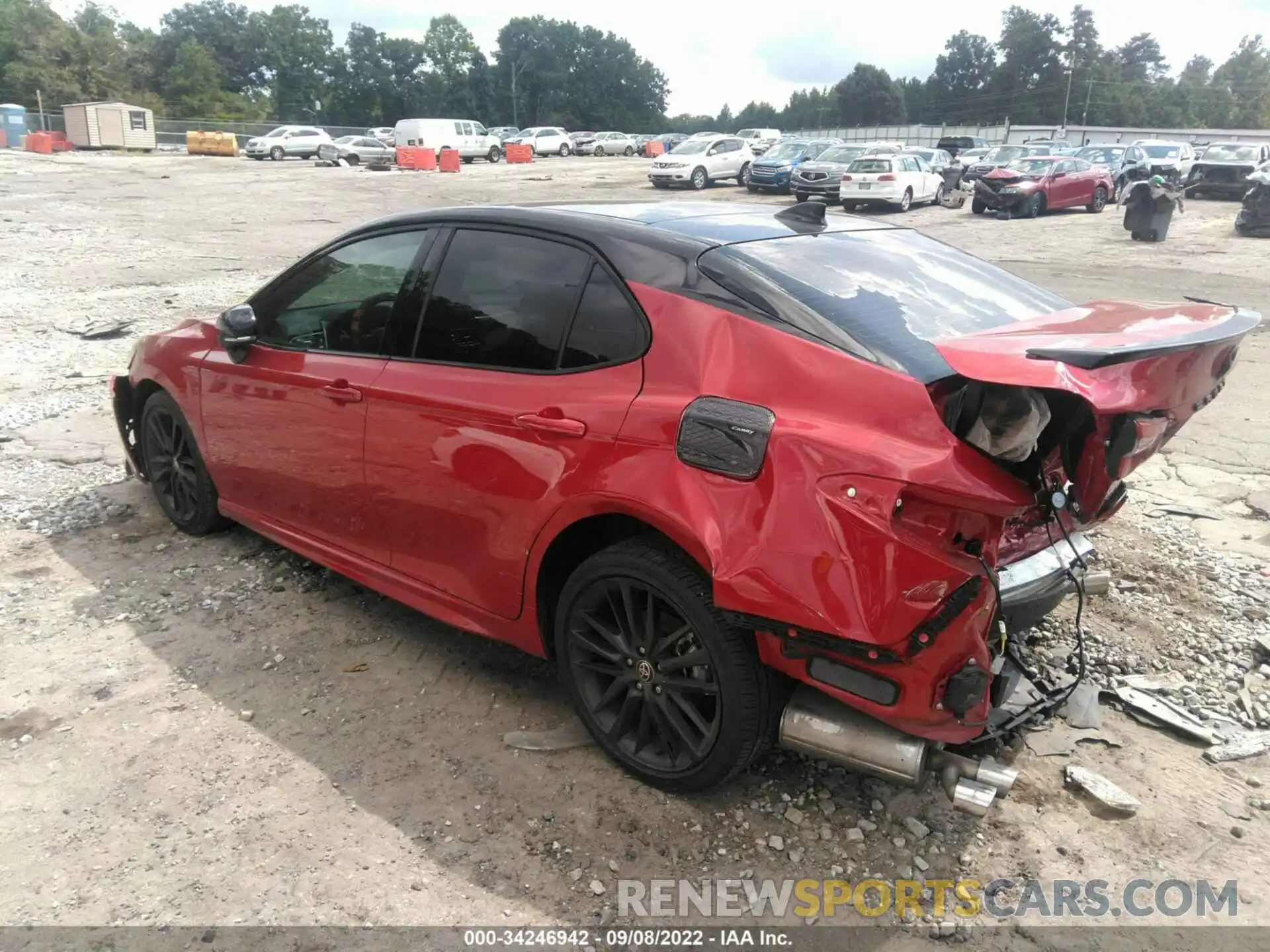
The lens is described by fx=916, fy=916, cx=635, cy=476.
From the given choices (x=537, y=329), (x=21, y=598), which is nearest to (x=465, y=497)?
(x=537, y=329)

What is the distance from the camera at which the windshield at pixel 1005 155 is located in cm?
2844

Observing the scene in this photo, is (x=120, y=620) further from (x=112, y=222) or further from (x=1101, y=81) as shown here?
(x=1101, y=81)

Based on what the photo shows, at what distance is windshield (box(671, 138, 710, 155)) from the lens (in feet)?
99.5

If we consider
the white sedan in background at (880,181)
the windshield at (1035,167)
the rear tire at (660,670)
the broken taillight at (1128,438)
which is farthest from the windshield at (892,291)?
the windshield at (1035,167)

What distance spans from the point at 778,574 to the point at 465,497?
126cm

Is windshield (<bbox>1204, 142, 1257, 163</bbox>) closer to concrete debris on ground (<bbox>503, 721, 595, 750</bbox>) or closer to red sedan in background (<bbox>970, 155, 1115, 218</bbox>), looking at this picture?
red sedan in background (<bbox>970, 155, 1115, 218</bbox>)

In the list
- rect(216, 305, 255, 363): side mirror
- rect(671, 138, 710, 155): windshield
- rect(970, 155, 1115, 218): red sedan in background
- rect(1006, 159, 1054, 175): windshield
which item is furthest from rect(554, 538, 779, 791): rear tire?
rect(671, 138, 710, 155): windshield

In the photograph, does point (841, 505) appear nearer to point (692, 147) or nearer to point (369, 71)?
point (692, 147)

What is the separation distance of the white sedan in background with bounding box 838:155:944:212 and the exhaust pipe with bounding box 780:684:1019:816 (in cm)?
2400

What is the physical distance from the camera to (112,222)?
18859 millimetres

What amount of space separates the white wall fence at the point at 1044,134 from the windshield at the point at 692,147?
20.6 m

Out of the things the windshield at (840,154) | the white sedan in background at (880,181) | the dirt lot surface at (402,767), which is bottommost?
the dirt lot surface at (402,767)

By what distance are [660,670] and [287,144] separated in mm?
45254

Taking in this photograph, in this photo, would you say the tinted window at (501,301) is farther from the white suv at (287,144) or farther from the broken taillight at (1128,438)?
the white suv at (287,144)
